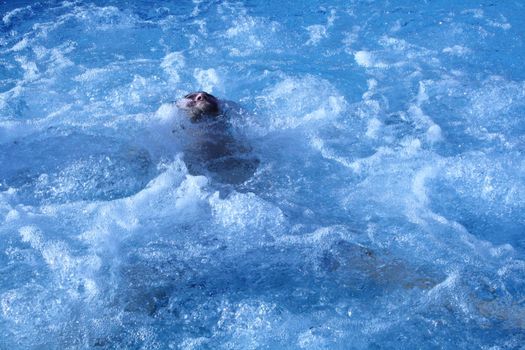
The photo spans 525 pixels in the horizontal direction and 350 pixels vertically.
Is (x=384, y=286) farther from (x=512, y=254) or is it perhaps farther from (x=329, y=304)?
(x=512, y=254)

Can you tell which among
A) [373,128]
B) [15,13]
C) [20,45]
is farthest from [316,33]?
[15,13]

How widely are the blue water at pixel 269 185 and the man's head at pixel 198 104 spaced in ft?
0.60

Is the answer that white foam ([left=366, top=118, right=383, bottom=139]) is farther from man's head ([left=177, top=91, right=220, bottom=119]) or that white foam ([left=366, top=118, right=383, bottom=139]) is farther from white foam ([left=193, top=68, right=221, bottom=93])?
white foam ([left=193, top=68, right=221, bottom=93])

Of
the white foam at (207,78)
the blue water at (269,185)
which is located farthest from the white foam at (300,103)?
the white foam at (207,78)

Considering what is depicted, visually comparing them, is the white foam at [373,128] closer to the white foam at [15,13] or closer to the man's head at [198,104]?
the man's head at [198,104]

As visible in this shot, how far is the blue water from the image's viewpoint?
337cm

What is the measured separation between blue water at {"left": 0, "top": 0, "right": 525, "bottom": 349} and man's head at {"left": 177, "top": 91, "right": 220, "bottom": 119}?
18 centimetres

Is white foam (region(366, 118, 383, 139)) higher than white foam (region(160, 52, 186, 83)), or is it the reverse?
white foam (region(366, 118, 383, 139))

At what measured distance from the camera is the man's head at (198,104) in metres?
4.93

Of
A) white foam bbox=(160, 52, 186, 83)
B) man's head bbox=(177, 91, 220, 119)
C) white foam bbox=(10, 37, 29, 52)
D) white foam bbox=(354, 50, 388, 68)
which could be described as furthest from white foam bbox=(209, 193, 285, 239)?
white foam bbox=(10, 37, 29, 52)

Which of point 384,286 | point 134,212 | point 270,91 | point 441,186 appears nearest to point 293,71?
point 270,91

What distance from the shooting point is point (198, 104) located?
4938 millimetres

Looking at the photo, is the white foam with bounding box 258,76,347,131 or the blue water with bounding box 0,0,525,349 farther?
the white foam with bounding box 258,76,347,131

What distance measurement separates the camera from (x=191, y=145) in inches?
190
